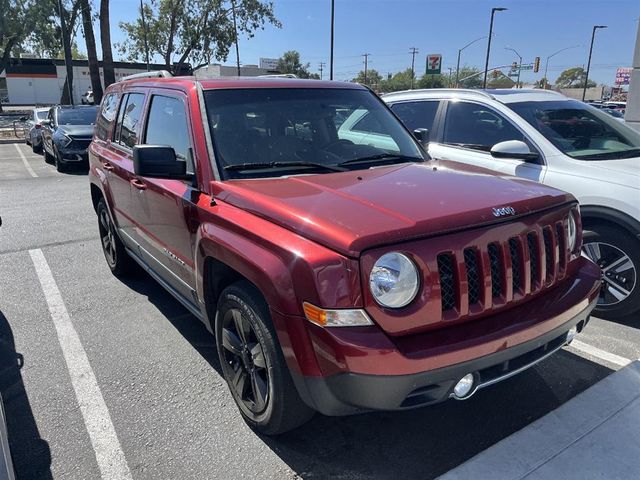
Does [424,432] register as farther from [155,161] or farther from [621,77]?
[621,77]

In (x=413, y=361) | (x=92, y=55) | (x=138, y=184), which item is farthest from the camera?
(x=92, y=55)

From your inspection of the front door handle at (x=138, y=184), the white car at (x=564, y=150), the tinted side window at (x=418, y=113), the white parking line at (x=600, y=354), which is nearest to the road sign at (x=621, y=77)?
the white car at (x=564, y=150)

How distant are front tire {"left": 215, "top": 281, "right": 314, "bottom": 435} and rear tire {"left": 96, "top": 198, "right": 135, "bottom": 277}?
263cm

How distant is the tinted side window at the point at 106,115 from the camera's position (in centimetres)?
495

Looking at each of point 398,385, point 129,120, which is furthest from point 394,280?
point 129,120

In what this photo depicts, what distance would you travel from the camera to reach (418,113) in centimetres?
593

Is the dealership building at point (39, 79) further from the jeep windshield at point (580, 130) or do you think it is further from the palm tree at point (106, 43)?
the jeep windshield at point (580, 130)

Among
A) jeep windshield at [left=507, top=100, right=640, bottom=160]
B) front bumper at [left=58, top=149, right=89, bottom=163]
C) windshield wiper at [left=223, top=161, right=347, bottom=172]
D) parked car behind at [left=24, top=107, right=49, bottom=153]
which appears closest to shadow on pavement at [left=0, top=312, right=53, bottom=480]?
windshield wiper at [left=223, top=161, right=347, bottom=172]

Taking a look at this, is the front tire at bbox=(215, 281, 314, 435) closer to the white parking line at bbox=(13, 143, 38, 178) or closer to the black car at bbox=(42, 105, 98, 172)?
the black car at bbox=(42, 105, 98, 172)

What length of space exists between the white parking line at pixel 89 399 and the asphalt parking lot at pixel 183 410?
0.02 m

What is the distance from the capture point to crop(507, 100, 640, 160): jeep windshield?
468cm

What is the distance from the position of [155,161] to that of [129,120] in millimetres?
1688

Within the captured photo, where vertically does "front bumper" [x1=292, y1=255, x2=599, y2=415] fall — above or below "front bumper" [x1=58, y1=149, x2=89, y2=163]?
above

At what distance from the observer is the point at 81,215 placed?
826 cm
